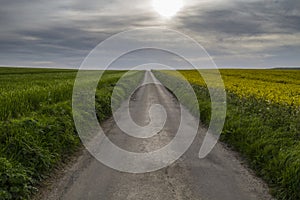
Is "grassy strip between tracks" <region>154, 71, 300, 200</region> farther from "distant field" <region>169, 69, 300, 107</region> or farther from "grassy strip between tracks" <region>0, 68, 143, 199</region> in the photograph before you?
"grassy strip between tracks" <region>0, 68, 143, 199</region>

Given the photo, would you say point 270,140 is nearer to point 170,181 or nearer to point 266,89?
point 170,181

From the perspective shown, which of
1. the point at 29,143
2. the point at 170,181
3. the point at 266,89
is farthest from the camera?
the point at 266,89

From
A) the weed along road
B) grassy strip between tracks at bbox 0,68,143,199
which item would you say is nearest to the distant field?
the weed along road

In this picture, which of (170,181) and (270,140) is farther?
(270,140)

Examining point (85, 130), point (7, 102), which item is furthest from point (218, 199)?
point (7, 102)

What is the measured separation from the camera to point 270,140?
766 centimetres

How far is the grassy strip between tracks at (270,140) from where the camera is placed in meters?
5.60

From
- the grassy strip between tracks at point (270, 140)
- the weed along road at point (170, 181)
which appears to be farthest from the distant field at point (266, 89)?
the weed along road at point (170, 181)

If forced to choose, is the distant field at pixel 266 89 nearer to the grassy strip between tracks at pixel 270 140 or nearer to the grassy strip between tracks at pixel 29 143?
the grassy strip between tracks at pixel 270 140

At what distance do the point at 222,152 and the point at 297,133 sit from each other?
6.61 feet

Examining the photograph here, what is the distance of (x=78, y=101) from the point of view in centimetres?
1273

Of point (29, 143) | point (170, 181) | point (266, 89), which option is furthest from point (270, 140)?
point (266, 89)

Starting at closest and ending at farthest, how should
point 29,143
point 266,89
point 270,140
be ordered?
point 29,143 → point 270,140 → point 266,89

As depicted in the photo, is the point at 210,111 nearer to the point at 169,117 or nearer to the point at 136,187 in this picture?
the point at 169,117
